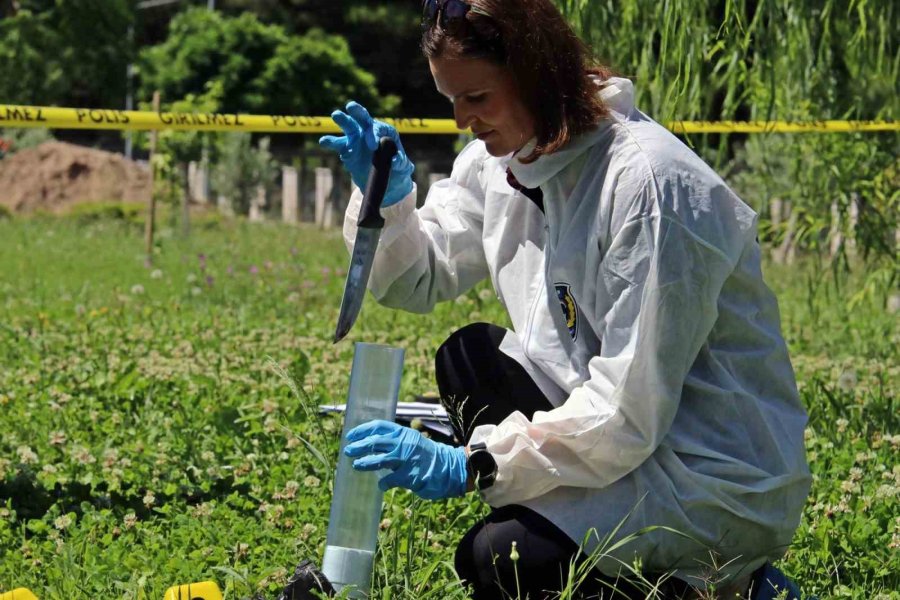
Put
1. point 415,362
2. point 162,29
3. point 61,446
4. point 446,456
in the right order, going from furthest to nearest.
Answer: point 162,29
point 415,362
point 61,446
point 446,456

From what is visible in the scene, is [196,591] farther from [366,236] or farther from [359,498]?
[366,236]

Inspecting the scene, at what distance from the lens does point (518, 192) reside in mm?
2824

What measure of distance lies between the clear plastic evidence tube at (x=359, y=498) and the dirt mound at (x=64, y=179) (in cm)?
2119

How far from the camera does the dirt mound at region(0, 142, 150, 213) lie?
2336cm

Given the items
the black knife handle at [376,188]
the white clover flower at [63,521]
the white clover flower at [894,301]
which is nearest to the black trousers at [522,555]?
the black knife handle at [376,188]

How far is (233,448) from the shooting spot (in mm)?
3969

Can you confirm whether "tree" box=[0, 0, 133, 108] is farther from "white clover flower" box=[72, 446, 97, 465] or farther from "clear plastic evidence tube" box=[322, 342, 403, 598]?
"clear plastic evidence tube" box=[322, 342, 403, 598]

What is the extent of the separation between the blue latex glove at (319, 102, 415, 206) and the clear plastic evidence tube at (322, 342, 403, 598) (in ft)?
1.54

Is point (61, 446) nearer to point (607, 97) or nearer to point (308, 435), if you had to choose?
point (308, 435)

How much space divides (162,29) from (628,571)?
4180cm

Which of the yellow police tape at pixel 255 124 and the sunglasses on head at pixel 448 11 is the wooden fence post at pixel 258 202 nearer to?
the yellow police tape at pixel 255 124

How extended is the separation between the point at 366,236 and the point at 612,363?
0.55m

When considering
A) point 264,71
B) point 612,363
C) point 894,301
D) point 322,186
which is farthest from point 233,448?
point 264,71

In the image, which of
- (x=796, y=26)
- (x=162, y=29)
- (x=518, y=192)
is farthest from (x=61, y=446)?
(x=162, y=29)
